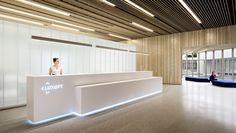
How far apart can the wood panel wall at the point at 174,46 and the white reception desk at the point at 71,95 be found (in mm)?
7385

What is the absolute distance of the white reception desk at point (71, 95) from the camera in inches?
157

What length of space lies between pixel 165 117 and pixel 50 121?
11.1 ft

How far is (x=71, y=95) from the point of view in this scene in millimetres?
4699

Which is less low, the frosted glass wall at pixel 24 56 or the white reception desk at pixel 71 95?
the frosted glass wall at pixel 24 56

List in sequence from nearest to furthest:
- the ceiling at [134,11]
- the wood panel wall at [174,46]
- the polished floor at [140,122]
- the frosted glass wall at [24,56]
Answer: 1. the polished floor at [140,122]
2. the frosted glass wall at [24,56]
3. the ceiling at [134,11]
4. the wood panel wall at [174,46]

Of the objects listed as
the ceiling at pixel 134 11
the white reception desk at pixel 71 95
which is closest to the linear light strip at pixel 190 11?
the ceiling at pixel 134 11

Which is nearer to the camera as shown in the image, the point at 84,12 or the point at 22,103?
the point at 22,103

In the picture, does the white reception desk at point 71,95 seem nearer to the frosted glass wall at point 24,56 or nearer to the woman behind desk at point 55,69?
the woman behind desk at point 55,69

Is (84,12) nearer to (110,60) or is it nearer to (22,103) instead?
(110,60)

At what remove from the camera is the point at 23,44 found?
233 inches

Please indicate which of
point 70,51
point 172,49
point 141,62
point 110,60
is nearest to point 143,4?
point 70,51

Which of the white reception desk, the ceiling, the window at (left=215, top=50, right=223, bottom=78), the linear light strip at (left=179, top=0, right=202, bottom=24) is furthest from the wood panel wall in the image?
the white reception desk

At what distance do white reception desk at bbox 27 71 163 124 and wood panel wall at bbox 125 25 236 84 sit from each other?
739 centimetres

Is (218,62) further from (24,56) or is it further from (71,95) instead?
(24,56)
